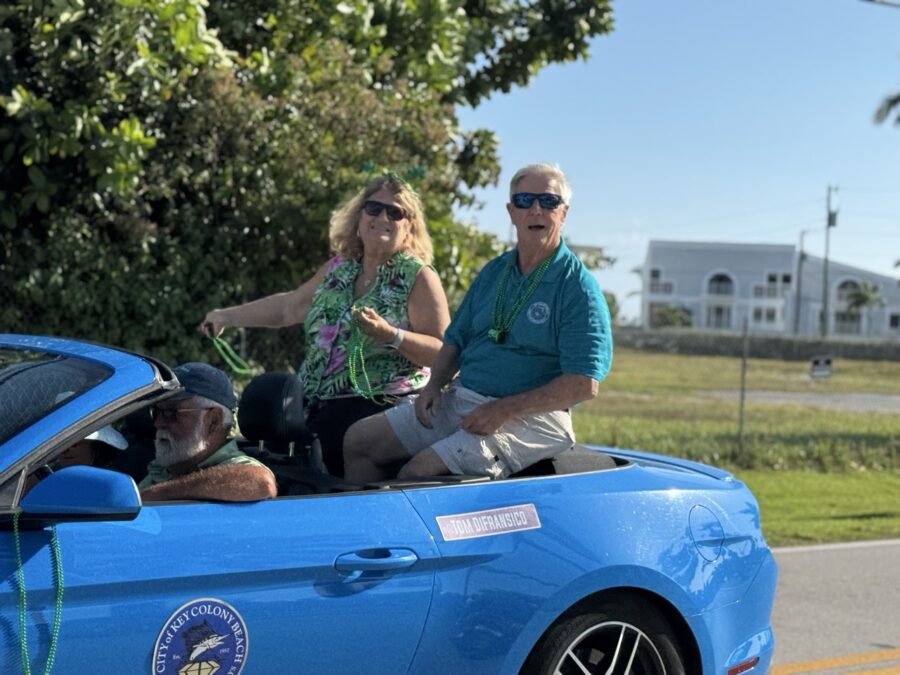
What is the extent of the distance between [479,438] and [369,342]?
3.09 feet

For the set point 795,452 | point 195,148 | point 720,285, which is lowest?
point 795,452

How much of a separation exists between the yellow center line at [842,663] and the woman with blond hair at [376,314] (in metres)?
2.17

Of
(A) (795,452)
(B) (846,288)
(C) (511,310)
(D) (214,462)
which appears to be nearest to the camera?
(D) (214,462)

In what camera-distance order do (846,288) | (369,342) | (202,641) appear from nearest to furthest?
1. (202,641)
2. (369,342)
3. (846,288)

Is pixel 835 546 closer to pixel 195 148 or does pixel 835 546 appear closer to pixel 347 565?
pixel 195 148

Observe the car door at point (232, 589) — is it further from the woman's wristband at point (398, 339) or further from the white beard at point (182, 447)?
the woman's wristband at point (398, 339)

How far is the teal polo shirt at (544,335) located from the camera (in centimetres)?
414

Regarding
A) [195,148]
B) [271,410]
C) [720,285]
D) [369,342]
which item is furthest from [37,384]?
[720,285]

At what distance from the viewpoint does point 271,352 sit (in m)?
9.52

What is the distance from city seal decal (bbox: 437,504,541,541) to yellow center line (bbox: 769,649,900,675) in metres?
2.44

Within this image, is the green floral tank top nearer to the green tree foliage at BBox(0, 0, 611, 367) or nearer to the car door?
the car door

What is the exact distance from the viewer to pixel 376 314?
4695 mm

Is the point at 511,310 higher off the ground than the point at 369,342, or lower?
higher

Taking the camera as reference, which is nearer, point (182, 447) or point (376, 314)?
point (182, 447)
